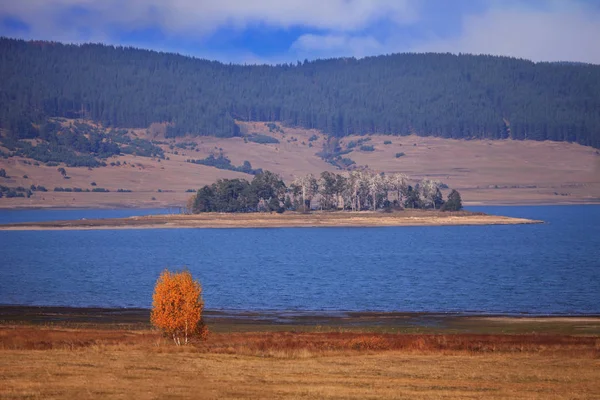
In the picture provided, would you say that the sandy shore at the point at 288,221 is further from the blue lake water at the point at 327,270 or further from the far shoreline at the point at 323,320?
the far shoreline at the point at 323,320

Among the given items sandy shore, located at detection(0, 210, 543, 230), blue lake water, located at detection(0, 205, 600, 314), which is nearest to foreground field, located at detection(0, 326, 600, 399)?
blue lake water, located at detection(0, 205, 600, 314)

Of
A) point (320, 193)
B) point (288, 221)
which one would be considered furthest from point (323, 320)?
point (320, 193)

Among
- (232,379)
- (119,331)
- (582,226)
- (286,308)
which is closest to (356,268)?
(286,308)

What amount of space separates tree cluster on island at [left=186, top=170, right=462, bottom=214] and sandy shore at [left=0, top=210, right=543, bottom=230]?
3211mm

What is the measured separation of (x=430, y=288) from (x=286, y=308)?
751 inches

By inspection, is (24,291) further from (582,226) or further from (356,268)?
(582,226)

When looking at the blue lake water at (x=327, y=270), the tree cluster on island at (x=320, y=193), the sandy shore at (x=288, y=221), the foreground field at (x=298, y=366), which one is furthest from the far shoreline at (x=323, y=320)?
the tree cluster on island at (x=320, y=193)

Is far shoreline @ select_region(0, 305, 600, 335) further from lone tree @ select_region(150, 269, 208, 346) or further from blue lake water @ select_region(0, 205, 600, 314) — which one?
lone tree @ select_region(150, 269, 208, 346)

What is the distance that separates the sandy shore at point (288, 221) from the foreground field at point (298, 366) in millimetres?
137429

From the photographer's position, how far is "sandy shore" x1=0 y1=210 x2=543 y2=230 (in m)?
185

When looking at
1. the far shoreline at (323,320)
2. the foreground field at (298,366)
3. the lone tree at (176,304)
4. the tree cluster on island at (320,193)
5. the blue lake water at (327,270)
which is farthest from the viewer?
the tree cluster on island at (320,193)

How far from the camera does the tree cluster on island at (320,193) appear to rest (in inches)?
7594

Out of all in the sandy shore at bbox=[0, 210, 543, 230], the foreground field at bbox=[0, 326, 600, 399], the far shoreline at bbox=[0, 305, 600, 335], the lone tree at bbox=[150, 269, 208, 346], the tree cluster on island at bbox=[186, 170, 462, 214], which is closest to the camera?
the foreground field at bbox=[0, 326, 600, 399]

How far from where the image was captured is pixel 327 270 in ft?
341
